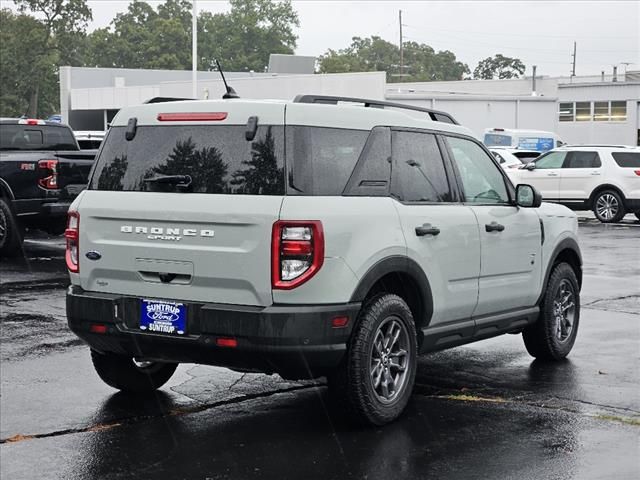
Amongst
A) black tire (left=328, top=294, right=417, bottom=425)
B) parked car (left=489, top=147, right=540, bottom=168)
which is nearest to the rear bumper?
black tire (left=328, top=294, right=417, bottom=425)

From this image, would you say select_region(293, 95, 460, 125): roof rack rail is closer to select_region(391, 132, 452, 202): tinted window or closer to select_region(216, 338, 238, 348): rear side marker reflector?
select_region(391, 132, 452, 202): tinted window

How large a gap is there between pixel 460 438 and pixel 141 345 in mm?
1944

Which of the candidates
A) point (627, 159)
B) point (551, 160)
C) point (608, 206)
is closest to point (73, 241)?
point (608, 206)

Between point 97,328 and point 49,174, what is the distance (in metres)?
10.00

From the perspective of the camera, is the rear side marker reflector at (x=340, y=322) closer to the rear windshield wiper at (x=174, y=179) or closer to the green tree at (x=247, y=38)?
the rear windshield wiper at (x=174, y=179)

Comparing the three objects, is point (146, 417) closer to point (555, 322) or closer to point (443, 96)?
point (555, 322)

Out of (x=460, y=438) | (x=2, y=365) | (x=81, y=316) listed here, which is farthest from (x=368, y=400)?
(x=2, y=365)

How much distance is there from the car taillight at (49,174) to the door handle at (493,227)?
982cm

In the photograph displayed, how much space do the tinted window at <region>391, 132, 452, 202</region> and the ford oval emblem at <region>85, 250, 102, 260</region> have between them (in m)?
1.85

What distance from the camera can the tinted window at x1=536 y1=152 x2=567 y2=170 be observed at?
26453 mm

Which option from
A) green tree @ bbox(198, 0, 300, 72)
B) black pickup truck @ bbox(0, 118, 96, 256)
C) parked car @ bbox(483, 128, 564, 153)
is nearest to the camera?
black pickup truck @ bbox(0, 118, 96, 256)

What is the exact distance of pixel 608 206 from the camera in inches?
1004

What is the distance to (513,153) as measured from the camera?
31609mm

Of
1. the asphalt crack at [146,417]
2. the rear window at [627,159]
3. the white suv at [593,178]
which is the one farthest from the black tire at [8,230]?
the rear window at [627,159]
